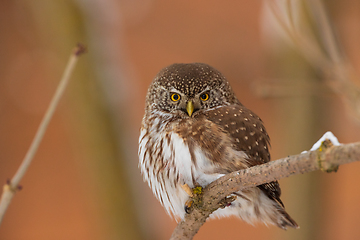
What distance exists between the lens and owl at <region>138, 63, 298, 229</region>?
2496mm

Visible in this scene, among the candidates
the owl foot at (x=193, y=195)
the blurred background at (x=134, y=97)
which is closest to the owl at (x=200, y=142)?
the owl foot at (x=193, y=195)

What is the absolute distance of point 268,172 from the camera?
1581 mm

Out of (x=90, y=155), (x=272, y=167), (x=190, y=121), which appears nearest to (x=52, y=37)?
(x=90, y=155)

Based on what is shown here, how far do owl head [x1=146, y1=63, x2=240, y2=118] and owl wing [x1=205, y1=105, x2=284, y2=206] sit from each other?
0.45 ft

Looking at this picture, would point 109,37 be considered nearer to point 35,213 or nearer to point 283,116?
point 283,116

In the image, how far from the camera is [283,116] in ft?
17.3

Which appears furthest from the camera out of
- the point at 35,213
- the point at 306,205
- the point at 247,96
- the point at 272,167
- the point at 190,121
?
the point at 247,96

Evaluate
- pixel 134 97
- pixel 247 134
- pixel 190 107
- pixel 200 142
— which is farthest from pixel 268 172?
pixel 134 97

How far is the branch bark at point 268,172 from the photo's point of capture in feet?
4.30

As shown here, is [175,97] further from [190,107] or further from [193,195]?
[193,195]

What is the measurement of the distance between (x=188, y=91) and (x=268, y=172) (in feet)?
4.53

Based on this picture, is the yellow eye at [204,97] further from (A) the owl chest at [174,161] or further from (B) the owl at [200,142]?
(A) the owl chest at [174,161]

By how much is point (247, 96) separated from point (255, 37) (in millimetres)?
1312

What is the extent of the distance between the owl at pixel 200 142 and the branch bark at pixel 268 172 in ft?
0.89
